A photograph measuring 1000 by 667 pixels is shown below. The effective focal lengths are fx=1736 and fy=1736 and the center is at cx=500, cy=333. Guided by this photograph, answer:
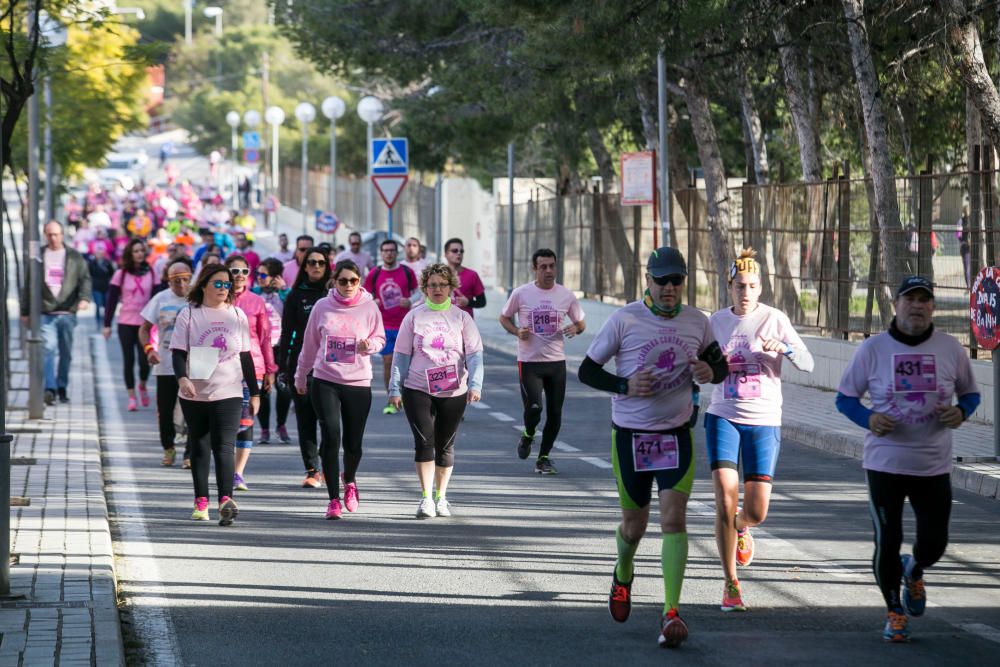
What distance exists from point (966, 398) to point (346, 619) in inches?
115

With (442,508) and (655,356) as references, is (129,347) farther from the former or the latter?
(655,356)

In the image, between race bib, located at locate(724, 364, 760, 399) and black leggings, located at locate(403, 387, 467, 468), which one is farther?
black leggings, located at locate(403, 387, 467, 468)

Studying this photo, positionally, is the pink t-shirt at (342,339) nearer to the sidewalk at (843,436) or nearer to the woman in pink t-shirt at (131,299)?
the sidewalk at (843,436)

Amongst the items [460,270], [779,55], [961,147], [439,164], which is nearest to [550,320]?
[460,270]

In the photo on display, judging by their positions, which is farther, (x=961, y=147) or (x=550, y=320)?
(x=961, y=147)

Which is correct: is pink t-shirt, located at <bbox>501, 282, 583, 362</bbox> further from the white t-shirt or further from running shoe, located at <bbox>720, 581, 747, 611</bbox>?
running shoe, located at <bbox>720, 581, 747, 611</bbox>

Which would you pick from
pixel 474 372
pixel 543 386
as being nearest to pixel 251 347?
pixel 474 372

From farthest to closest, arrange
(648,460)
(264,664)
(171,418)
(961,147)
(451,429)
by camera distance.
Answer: (961,147)
(171,418)
(451,429)
(648,460)
(264,664)

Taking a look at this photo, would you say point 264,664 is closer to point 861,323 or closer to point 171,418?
point 171,418

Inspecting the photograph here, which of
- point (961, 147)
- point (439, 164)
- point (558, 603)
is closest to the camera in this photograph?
point (558, 603)

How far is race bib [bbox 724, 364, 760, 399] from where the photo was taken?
8.41 metres

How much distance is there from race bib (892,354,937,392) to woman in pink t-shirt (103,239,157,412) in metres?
12.0

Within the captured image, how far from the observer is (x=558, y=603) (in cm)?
821

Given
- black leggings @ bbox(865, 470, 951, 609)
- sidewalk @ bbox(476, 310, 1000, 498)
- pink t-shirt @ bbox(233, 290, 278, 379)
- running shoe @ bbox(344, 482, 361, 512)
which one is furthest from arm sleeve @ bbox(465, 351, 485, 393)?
black leggings @ bbox(865, 470, 951, 609)
